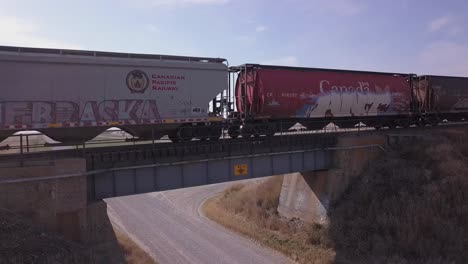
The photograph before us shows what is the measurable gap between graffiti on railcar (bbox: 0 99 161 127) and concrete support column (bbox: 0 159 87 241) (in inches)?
131

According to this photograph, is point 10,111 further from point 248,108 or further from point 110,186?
point 248,108

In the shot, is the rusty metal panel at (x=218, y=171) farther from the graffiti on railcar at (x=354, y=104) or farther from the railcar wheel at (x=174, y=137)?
the graffiti on railcar at (x=354, y=104)

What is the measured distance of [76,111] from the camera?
1634 centimetres

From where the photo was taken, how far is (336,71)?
2491 cm

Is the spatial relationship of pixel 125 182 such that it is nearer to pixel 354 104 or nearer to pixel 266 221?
pixel 266 221

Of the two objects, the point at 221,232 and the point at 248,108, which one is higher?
the point at 248,108

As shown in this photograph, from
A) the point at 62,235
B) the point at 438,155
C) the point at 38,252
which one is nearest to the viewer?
the point at 38,252

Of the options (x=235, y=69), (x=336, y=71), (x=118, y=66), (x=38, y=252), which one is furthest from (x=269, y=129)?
(x=38, y=252)

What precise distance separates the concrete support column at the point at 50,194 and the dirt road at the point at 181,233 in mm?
8522

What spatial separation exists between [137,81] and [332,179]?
13087 millimetres

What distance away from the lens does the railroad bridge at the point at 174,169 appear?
42.0ft

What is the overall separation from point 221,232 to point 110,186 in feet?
37.6

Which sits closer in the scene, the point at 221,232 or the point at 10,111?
the point at 10,111

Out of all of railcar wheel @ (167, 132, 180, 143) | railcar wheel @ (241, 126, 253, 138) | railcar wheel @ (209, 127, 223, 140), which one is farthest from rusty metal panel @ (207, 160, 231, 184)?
railcar wheel @ (241, 126, 253, 138)
